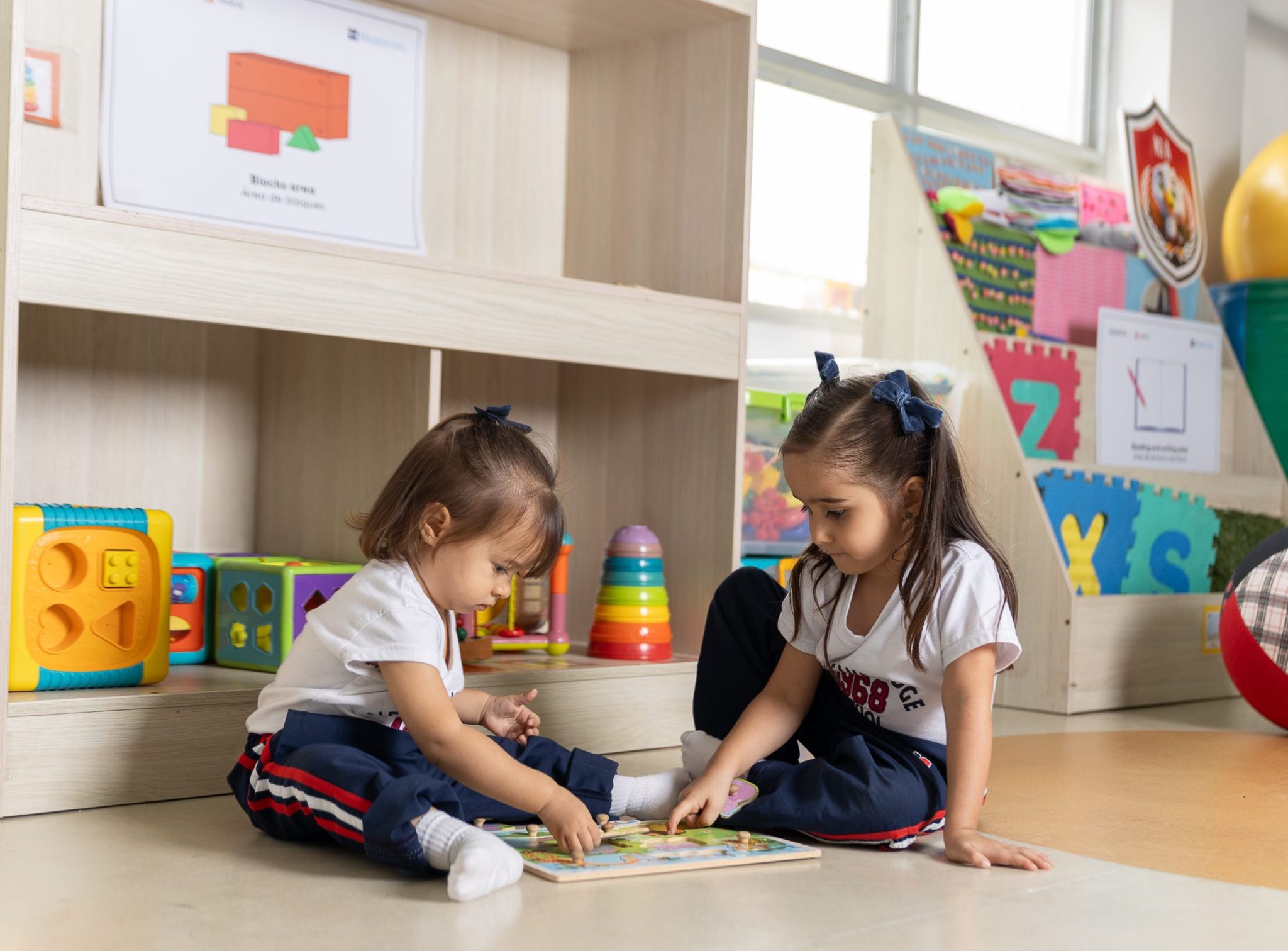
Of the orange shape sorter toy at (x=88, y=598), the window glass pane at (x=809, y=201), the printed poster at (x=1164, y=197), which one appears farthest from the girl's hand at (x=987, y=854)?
the printed poster at (x=1164, y=197)

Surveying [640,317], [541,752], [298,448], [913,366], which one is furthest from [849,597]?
[913,366]

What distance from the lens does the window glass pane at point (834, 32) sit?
2613 millimetres

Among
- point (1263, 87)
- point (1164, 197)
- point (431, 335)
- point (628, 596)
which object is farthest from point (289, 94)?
point (1263, 87)

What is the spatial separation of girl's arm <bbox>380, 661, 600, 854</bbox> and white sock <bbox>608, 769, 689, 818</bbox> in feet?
0.52

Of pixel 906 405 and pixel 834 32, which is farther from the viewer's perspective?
pixel 834 32

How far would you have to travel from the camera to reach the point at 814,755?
141cm

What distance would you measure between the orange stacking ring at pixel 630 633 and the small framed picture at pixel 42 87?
92 centimetres

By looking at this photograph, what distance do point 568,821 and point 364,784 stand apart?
0.17 metres

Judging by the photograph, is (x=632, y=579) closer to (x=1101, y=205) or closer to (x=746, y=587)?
(x=746, y=587)

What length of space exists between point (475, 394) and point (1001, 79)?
170cm

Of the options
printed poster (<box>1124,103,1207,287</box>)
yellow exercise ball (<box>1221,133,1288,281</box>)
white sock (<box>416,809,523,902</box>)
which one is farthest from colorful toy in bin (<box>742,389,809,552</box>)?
yellow exercise ball (<box>1221,133,1288,281</box>)

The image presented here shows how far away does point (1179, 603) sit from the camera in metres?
2.38

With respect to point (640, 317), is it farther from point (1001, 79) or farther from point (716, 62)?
point (1001, 79)

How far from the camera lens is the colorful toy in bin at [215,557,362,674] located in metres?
1.55
